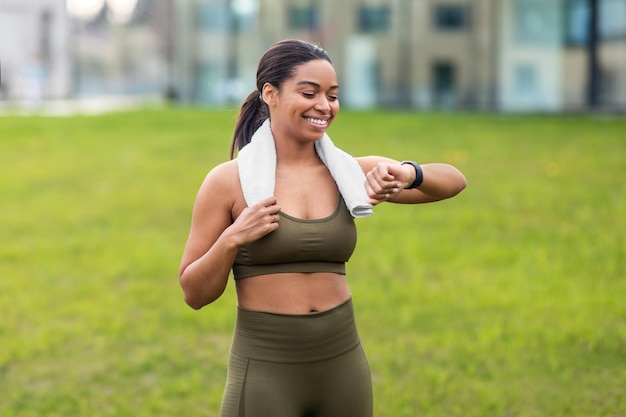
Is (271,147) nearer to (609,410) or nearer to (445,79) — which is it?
(609,410)

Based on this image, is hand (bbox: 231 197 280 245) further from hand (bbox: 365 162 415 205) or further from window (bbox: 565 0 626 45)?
window (bbox: 565 0 626 45)

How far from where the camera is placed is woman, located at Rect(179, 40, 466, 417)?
2848mm

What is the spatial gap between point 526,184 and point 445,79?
14.8 meters

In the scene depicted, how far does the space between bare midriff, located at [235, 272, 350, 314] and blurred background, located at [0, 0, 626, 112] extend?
893 inches

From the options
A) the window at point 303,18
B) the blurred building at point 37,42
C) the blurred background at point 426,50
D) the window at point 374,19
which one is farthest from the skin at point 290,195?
the blurred building at point 37,42

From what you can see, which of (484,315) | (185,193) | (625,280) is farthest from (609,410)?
(185,193)

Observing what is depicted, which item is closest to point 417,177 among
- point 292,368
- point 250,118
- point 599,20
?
point 250,118

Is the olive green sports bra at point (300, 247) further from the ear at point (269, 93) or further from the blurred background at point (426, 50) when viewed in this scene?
the blurred background at point (426, 50)

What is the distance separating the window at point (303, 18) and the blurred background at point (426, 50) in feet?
0.10

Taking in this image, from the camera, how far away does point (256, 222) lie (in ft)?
8.89

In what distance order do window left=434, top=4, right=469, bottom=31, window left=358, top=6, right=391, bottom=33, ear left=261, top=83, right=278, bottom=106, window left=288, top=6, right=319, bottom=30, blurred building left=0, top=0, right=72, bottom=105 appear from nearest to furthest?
ear left=261, top=83, right=278, bottom=106 → window left=434, top=4, right=469, bottom=31 → window left=358, top=6, right=391, bottom=33 → window left=288, top=6, right=319, bottom=30 → blurred building left=0, top=0, right=72, bottom=105

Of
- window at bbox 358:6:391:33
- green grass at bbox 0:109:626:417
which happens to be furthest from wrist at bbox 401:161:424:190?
window at bbox 358:6:391:33

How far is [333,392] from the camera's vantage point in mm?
2938

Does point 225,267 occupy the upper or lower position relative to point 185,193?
upper
